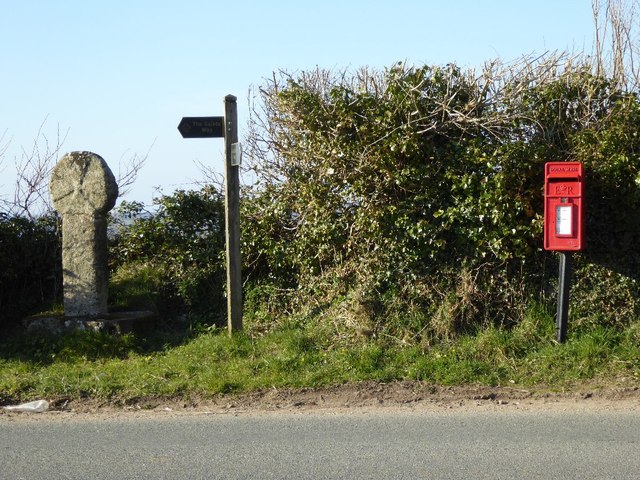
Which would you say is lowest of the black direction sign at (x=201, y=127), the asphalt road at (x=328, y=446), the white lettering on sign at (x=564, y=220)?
the asphalt road at (x=328, y=446)

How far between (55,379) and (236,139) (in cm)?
326

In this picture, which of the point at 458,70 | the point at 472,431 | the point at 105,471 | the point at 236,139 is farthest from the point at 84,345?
the point at 458,70

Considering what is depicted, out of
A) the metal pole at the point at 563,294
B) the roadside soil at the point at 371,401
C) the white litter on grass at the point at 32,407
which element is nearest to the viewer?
the roadside soil at the point at 371,401

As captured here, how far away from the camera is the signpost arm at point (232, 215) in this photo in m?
8.94

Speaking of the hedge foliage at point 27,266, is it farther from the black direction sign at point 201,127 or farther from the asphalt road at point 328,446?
the asphalt road at point 328,446

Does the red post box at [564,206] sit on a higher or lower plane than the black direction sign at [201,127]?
lower

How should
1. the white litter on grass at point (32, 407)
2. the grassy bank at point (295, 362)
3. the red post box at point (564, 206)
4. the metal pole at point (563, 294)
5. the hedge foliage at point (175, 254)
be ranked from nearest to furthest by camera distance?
the white litter on grass at point (32, 407) < the grassy bank at point (295, 362) < the red post box at point (564, 206) < the metal pole at point (563, 294) < the hedge foliage at point (175, 254)

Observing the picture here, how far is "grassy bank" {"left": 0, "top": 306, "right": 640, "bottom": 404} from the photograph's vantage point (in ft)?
25.1

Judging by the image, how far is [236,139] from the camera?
352 inches

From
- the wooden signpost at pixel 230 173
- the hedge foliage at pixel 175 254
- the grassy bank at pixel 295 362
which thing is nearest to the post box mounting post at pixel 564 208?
the grassy bank at pixel 295 362

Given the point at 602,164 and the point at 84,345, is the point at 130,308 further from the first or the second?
the point at 602,164

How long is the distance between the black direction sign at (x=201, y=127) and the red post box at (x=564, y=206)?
3.64 meters

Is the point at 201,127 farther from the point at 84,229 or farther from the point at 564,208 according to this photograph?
the point at 564,208

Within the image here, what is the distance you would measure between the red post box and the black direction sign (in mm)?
3640
